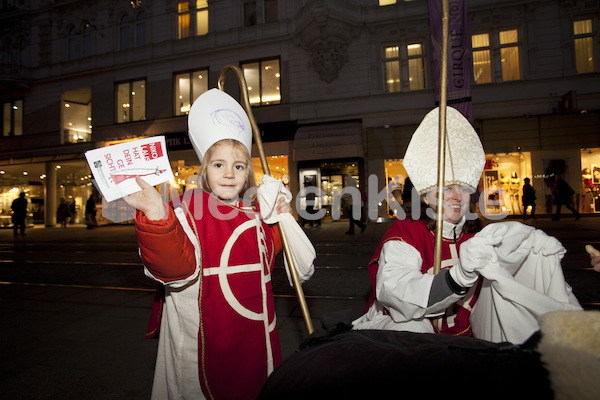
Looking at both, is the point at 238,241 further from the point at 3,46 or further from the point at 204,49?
the point at 3,46

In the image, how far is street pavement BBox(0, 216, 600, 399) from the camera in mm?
2359

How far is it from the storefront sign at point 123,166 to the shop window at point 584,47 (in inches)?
689

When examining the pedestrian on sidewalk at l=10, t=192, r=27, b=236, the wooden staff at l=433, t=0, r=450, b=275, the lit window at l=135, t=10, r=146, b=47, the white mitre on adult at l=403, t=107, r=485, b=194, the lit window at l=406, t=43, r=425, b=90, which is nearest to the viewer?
the wooden staff at l=433, t=0, r=450, b=275

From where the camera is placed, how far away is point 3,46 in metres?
19.0

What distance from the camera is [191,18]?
1580 cm

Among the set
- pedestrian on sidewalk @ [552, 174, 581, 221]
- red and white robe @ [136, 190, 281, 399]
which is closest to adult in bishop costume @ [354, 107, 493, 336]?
red and white robe @ [136, 190, 281, 399]

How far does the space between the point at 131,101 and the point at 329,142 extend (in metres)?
11.8

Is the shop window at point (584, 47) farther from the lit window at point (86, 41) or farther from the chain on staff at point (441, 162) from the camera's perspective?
the lit window at point (86, 41)

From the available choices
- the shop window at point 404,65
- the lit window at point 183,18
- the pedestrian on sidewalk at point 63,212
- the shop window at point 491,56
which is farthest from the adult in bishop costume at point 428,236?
the pedestrian on sidewalk at point 63,212

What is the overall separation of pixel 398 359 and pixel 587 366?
0.32 meters

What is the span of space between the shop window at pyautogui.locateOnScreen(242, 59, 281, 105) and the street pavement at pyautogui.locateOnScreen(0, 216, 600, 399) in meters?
11.3

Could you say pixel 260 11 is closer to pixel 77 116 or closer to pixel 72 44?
pixel 72 44

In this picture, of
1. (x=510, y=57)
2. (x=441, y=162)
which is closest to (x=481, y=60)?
(x=510, y=57)

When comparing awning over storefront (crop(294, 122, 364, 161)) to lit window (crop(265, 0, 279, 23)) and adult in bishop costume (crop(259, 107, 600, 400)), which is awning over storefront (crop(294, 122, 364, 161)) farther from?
adult in bishop costume (crop(259, 107, 600, 400))
